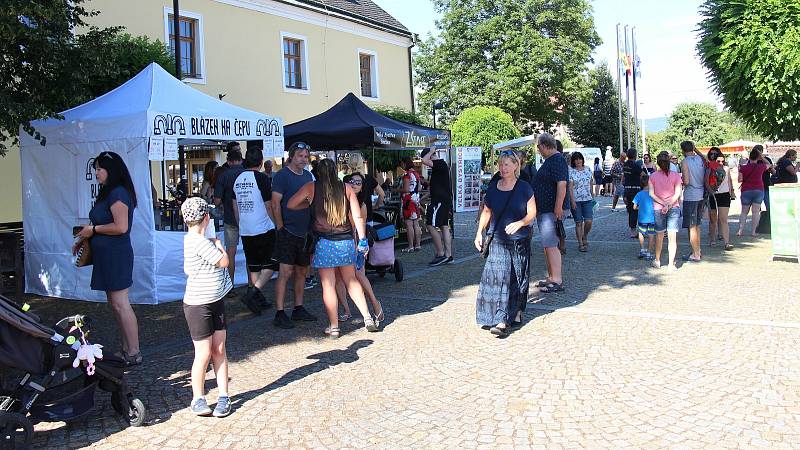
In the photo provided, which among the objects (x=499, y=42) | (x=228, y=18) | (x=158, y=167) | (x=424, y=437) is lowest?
(x=424, y=437)

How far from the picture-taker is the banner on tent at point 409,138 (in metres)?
11.9

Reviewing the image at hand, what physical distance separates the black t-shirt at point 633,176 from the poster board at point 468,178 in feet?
19.1

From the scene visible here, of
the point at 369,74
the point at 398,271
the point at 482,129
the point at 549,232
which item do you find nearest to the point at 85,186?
the point at 398,271

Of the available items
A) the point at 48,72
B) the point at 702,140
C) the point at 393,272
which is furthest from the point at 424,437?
the point at 702,140

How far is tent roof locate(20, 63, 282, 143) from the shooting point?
7824 millimetres

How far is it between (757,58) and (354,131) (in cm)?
646

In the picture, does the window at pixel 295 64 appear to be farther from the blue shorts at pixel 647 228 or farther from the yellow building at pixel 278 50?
the blue shorts at pixel 647 228

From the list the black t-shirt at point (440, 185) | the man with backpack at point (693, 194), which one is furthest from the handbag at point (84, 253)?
the man with backpack at point (693, 194)

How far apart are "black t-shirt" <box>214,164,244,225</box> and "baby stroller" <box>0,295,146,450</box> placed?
3.73m

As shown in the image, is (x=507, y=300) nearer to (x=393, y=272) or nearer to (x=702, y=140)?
(x=393, y=272)

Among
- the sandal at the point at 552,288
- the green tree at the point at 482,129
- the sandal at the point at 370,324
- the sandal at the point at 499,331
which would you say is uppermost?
the green tree at the point at 482,129

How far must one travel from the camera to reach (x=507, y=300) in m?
6.16

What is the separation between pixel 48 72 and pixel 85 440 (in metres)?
5.87

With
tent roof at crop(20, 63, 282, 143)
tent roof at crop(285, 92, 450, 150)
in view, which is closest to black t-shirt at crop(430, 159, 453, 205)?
tent roof at crop(285, 92, 450, 150)
